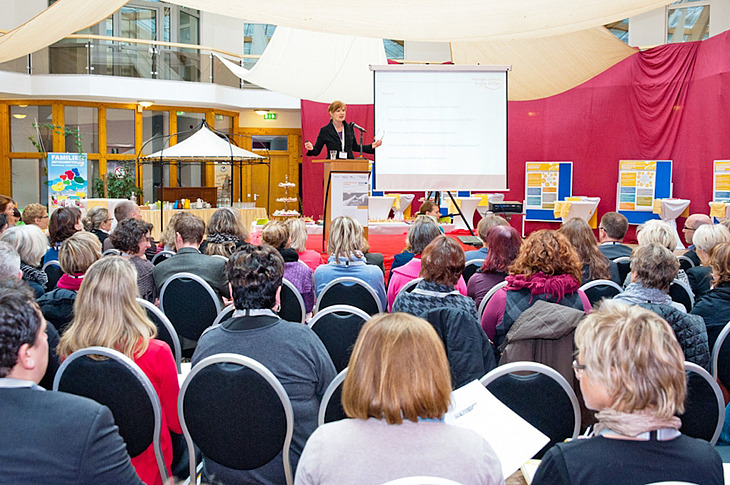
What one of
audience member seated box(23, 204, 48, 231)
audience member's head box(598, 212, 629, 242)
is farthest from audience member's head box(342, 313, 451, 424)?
audience member seated box(23, 204, 48, 231)

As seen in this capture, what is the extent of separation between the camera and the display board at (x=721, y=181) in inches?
421

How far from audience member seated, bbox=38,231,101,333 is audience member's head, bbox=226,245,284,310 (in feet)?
3.96

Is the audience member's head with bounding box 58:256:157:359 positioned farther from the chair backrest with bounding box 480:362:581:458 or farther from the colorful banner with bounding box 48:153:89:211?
the colorful banner with bounding box 48:153:89:211

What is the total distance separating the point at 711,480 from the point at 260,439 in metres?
1.25

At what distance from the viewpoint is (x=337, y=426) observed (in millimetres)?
1513

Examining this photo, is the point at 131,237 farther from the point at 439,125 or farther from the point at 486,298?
the point at 439,125

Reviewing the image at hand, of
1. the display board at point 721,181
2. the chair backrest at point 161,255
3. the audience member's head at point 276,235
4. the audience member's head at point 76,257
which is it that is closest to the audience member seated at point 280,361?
the audience member's head at point 76,257

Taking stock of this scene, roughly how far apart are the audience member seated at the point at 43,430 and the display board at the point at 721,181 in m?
11.3

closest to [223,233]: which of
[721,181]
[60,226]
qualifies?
[60,226]

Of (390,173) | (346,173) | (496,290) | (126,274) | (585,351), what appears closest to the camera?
(585,351)

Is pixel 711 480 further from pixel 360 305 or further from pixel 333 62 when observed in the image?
pixel 333 62

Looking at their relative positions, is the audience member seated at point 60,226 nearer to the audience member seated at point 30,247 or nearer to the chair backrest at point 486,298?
the audience member seated at point 30,247

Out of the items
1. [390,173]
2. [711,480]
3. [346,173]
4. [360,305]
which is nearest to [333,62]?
[390,173]

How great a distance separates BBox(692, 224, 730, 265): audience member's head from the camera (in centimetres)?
405
